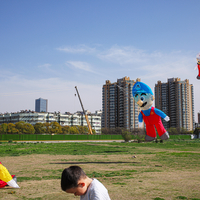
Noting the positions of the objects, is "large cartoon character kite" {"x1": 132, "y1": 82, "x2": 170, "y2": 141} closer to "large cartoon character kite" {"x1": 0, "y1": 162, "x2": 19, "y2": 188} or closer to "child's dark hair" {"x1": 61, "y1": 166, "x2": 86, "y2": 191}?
"large cartoon character kite" {"x1": 0, "y1": 162, "x2": 19, "y2": 188}

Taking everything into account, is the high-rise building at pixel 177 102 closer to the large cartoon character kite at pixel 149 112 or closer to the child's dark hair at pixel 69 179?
the large cartoon character kite at pixel 149 112

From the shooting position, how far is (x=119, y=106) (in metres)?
136

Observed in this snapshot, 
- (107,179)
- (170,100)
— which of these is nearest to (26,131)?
(170,100)

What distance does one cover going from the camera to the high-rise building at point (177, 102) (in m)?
134

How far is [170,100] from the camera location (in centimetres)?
13688

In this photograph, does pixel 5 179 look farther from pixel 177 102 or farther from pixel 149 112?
pixel 177 102

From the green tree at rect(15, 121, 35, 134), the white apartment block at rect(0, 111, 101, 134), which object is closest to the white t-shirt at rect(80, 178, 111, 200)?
the green tree at rect(15, 121, 35, 134)

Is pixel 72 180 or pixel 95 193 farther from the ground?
pixel 72 180

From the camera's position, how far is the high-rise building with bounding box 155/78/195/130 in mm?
133875

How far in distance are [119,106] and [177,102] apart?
32.7m

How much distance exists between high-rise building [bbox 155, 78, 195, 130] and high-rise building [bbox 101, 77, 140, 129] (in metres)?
17.4

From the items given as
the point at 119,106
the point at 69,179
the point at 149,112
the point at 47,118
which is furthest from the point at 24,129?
the point at 69,179

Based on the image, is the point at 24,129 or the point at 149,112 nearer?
the point at 149,112

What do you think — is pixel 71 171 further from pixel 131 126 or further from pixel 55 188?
pixel 131 126
